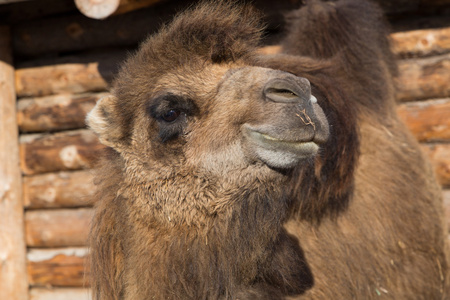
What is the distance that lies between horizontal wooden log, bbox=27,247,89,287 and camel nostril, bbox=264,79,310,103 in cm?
337

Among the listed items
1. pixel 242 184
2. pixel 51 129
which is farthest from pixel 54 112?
pixel 242 184

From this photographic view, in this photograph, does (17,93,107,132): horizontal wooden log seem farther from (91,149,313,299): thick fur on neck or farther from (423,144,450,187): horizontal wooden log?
(423,144,450,187): horizontal wooden log

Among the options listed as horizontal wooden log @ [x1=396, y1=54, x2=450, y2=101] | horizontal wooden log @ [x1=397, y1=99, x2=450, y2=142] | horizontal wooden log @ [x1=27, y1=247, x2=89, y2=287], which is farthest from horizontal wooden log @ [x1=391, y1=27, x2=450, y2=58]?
horizontal wooden log @ [x1=27, y1=247, x2=89, y2=287]

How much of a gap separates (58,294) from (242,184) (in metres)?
3.49

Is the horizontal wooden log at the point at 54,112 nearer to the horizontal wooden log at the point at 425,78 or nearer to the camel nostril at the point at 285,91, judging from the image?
the horizontal wooden log at the point at 425,78

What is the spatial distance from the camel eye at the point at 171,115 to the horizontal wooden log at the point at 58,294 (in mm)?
3100

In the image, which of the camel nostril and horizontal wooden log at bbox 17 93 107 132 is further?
horizontal wooden log at bbox 17 93 107 132

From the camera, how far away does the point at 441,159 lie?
4395 mm

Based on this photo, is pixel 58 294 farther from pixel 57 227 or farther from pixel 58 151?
pixel 58 151

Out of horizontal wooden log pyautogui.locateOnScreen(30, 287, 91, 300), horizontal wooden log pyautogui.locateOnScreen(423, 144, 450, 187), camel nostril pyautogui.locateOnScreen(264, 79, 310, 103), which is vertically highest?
camel nostril pyautogui.locateOnScreen(264, 79, 310, 103)

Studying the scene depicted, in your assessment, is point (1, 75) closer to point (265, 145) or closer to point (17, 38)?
point (17, 38)

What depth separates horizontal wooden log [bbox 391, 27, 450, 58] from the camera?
430 centimetres

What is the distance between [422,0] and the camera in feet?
13.8

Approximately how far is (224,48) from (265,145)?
0.68 metres
